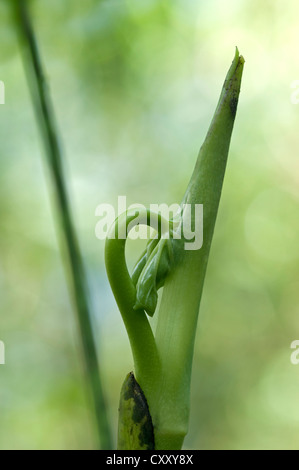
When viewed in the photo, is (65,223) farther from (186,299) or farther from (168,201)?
(168,201)

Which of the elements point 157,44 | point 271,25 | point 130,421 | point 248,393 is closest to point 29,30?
point 130,421

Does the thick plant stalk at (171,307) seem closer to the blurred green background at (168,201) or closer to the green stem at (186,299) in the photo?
the green stem at (186,299)

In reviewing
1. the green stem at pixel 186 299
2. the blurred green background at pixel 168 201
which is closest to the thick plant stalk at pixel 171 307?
the green stem at pixel 186 299

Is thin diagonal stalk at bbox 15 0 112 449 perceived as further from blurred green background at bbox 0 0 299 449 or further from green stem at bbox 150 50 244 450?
blurred green background at bbox 0 0 299 449

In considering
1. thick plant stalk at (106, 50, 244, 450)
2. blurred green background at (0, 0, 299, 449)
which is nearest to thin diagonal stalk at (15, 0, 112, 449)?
thick plant stalk at (106, 50, 244, 450)

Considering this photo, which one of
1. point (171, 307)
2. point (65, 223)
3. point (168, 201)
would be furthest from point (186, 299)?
point (168, 201)

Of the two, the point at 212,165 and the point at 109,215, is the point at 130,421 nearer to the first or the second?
the point at 212,165
